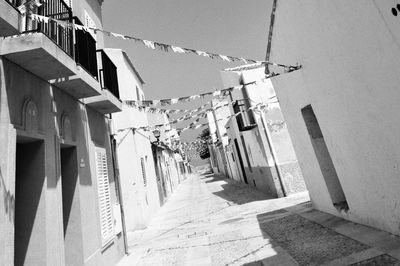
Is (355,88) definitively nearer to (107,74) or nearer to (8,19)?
(8,19)

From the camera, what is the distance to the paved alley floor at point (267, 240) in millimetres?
4730

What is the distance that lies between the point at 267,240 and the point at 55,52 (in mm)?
6130

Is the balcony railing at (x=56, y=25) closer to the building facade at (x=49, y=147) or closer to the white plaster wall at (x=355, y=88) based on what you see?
the building facade at (x=49, y=147)

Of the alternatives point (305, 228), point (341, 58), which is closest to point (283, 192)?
point (305, 228)

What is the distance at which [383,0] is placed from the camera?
12.9ft

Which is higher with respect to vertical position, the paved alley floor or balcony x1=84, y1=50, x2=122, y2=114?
balcony x1=84, y1=50, x2=122, y2=114

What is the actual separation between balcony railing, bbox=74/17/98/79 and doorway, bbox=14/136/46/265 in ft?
6.90

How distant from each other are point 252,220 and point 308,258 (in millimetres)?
4066

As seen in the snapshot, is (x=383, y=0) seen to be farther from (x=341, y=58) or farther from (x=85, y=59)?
(x=85, y=59)

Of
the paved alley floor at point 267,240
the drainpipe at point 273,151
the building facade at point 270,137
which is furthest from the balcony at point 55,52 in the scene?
the drainpipe at point 273,151

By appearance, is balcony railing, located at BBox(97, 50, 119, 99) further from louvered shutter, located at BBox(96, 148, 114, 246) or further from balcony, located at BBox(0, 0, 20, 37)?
balcony, located at BBox(0, 0, 20, 37)

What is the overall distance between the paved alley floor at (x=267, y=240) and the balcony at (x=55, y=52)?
4.72m

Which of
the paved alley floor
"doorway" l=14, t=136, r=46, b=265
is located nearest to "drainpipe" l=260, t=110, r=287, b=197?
the paved alley floor

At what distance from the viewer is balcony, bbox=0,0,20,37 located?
3484mm
